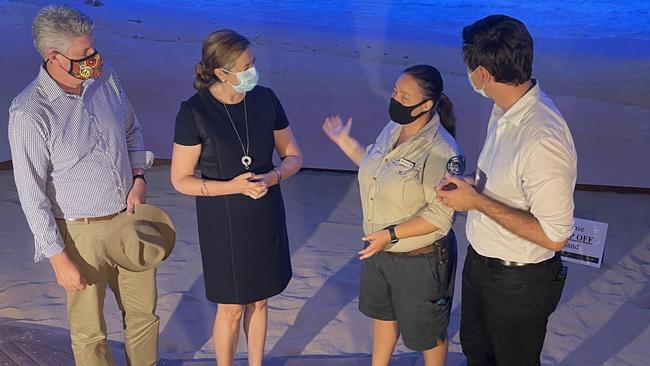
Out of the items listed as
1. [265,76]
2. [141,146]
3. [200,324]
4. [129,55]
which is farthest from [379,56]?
[141,146]

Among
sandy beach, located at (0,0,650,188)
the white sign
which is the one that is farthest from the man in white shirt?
sandy beach, located at (0,0,650,188)

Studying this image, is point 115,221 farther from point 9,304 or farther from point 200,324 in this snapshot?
point 9,304

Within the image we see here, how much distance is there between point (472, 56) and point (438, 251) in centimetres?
78

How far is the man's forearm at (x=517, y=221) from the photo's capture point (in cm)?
198

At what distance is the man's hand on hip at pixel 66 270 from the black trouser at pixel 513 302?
1.32 metres

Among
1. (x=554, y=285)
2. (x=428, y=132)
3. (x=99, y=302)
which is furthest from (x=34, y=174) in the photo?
(x=554, y=285)

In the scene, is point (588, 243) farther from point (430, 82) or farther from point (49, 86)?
point (49, 86)

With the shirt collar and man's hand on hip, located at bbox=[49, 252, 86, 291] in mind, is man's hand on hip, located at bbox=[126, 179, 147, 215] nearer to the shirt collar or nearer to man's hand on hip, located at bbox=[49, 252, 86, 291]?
man's hand on hip, located at bbox=[49, 252, 86, 291]

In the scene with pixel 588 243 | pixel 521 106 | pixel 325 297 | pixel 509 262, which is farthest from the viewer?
pixel 325 297

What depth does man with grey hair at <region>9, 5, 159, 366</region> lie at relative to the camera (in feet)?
7.43

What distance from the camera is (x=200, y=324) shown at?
368 cm

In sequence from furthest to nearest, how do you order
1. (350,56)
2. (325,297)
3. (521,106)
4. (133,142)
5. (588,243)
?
(350,56)
(325,297)
(588,243)
(133,142)
(521,106)

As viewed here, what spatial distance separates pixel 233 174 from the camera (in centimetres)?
254

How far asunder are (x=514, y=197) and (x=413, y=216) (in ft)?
1.50
